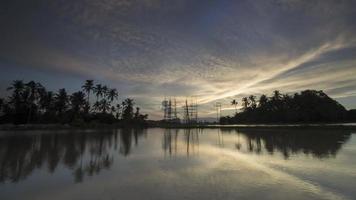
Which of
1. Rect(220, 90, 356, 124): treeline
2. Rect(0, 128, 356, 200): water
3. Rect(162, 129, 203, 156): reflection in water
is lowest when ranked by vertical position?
Rect(0, 128, 356, 200): water

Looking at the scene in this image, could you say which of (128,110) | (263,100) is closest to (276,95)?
(263,100)

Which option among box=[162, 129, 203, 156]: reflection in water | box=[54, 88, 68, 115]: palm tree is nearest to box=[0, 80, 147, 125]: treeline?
box=[54, 88, 68, 115]: palm tree

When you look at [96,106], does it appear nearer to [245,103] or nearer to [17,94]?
[17,94]

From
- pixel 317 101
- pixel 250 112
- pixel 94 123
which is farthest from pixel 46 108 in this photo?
pixel 317 101

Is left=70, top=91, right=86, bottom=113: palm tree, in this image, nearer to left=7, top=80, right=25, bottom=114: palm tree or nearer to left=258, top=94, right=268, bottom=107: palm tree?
left=7, top=80, right=25, bottom=114: palm tree

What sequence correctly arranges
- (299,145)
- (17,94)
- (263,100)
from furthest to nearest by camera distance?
(263,100) → (17,94) → (299,145)

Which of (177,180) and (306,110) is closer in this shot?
(177,180)

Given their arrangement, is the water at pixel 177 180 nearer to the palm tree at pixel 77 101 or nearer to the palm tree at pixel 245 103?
the palm tree at pixel 77 101

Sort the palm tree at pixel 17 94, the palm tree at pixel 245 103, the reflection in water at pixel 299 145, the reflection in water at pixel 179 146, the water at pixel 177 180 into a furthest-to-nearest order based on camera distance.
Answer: the palm tree at pixel 245 103 → the palm tree at pixel 17 94 → the reflection in water at pixel 179 146 → the reflection in water at pixel 299 145 → the water at pixel 177 180

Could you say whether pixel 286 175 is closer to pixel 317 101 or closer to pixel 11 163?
pixel 11 163

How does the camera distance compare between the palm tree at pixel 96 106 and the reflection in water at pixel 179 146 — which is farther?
the palm tree at pixel 96 106

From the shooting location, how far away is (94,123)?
8144 cm

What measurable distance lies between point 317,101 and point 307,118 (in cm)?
599

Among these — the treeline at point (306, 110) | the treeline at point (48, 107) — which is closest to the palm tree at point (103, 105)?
the treeline at point (48, 107)
